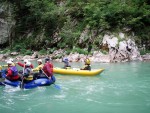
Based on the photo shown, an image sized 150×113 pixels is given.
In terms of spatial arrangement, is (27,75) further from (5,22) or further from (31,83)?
(5,22)

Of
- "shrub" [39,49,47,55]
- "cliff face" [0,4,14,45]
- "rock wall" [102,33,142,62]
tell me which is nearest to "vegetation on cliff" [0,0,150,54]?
"shrub" [39,49,47,55]

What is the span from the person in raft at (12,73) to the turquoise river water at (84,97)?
0.43 meters

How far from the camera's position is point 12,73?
10.5 metres

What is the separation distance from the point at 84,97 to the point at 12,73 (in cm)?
328

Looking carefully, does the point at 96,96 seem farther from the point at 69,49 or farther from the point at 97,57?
the point at 69,49

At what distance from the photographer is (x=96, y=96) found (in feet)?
30.6

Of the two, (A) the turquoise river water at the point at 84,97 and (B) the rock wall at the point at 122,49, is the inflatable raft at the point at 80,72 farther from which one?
(B) the rock wall at the point at 122,49

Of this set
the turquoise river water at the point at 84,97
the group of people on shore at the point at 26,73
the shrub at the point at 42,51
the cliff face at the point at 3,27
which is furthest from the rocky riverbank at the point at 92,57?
the group of people on shore at the point at 26,73

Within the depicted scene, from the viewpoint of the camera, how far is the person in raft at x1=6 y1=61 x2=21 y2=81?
1036cm

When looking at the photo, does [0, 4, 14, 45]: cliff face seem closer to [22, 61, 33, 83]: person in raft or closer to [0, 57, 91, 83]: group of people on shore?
[0, 57, 91, 83]: group of people on shore

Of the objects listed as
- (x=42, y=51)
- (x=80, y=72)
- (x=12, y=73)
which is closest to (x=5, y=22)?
(x=42, y=51)

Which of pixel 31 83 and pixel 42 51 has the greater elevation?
pixel 42 51

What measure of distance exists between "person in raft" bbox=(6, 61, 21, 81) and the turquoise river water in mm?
432

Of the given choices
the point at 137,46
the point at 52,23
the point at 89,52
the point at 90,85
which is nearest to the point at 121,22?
the point at 137,46
